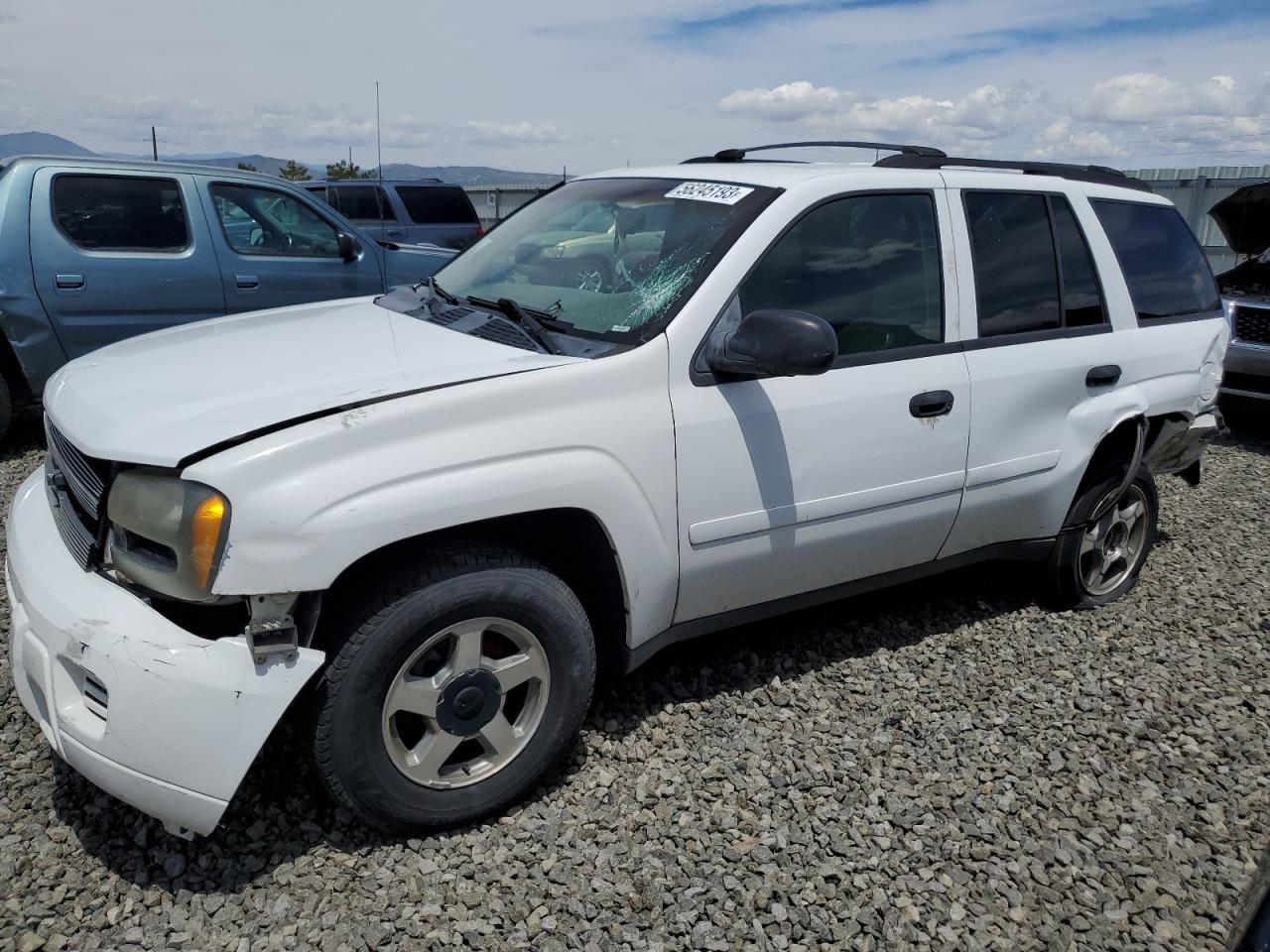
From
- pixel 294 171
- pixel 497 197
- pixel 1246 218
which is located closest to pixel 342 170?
pixel 294 171

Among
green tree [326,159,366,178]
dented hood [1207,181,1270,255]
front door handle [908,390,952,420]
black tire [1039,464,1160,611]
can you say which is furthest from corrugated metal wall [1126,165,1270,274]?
green tree [326,159,366,178]

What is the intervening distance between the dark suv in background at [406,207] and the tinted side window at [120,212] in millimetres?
6756

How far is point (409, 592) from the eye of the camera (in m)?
2.47

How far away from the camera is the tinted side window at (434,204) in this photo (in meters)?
13.7

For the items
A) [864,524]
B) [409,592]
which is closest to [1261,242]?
[864,524]

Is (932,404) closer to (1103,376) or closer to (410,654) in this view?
(1103,376)

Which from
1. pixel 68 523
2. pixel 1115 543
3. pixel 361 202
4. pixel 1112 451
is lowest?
pixel 1115 543

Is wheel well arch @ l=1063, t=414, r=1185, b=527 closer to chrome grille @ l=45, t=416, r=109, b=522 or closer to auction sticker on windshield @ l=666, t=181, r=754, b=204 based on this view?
auction sticker on windshield @ l=666, t=181, r=754, b=204

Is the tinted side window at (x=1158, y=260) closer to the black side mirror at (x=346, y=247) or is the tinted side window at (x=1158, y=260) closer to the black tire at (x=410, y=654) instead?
the black tire at (x=410, y=654)

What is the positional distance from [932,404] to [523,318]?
4.53 ft

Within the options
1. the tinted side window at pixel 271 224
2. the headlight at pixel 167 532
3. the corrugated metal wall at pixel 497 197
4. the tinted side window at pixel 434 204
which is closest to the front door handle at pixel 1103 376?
the headlight at pixel 167 532

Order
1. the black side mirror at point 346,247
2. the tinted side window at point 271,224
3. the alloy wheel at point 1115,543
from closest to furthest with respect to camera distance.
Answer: the alloy wheel at point 1115,543 → the tinted side window at point 271,224 → the black side mirror at point 346,247

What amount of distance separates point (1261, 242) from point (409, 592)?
27.2 feet

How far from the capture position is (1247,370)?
772 centimetres
